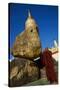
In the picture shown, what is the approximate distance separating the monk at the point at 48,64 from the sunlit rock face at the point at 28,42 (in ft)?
0.20

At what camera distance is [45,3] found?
2.19 meters

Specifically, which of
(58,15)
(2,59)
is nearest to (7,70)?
(2,59)

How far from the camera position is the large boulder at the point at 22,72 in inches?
82.4

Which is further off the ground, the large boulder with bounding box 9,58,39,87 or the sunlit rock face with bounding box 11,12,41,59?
the sunlit rock face with bounding box 11,12,41,59

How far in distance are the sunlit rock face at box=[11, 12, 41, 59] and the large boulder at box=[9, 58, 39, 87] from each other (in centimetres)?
6

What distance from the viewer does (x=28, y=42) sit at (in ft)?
7.04

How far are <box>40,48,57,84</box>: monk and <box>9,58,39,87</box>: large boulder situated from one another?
9 cm

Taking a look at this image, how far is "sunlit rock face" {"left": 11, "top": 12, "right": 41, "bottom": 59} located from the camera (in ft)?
6.95

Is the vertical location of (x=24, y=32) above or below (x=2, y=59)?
above

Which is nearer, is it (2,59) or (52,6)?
(2,59)

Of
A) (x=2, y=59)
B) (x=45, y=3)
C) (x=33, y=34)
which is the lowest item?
(x=2, y=59)

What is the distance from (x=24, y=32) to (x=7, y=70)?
37 centimetres

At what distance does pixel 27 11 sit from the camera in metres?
2.13

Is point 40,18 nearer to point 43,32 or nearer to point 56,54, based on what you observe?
point 43,32
